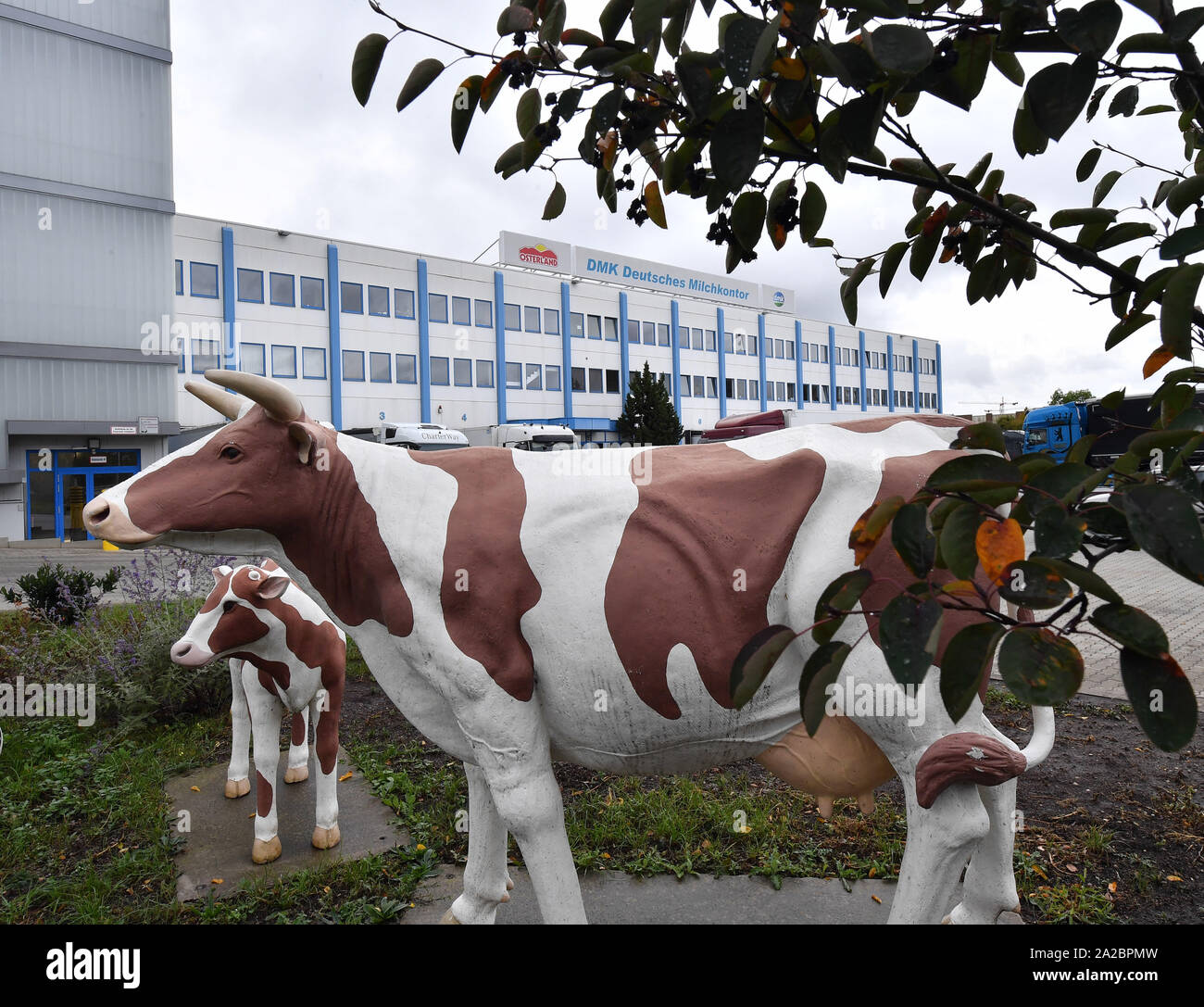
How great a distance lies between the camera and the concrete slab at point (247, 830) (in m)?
3.35

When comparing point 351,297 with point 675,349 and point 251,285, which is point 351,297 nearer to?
point 251,285

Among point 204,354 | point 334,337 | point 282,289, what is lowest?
point 204,354

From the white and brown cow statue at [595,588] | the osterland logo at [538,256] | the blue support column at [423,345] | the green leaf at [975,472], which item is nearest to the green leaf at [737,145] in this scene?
the green leaf at [975,472]

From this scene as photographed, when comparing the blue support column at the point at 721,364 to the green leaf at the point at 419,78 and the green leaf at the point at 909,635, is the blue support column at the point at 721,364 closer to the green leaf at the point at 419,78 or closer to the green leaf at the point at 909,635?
the green leaf at the point at 419,78

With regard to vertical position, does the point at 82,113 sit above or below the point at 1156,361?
above

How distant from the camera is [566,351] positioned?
32719mm

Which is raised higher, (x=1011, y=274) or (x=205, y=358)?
(x=205, y=358)

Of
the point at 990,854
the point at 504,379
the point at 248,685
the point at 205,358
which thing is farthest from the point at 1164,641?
the point at 504,379

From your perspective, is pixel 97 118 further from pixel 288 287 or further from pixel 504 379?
pixel 504 379

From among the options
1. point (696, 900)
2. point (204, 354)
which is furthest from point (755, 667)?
point (204, 354)

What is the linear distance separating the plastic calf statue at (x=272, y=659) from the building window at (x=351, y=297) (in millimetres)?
25516

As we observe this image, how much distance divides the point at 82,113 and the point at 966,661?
74.9 ft

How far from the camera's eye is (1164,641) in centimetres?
72
